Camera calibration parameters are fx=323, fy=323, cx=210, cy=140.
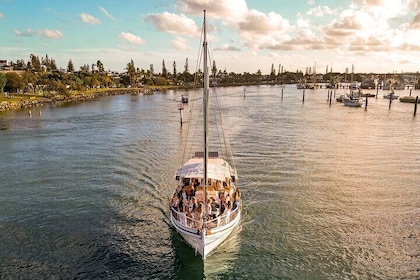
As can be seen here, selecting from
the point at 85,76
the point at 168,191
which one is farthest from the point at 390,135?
the point at 85,76

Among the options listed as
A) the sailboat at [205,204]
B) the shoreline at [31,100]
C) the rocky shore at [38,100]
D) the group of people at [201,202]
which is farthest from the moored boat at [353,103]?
the rocky shore at [38,100]

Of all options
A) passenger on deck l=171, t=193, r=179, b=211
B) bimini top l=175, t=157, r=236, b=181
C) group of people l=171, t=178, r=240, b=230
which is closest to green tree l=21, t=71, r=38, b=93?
bimini top l=175, t=157, r=236, b=181

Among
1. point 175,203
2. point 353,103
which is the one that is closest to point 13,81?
point 353,103

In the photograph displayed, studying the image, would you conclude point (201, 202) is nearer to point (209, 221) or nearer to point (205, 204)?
point (205, 204)

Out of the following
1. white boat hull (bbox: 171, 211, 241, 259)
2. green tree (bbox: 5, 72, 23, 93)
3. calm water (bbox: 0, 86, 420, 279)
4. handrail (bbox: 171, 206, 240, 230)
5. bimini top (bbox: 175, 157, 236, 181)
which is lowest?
calm water (bbox: 0, 86, 420, 279)

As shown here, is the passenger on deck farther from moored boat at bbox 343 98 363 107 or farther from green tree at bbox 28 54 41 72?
green tree at bbox 28 54 41 72

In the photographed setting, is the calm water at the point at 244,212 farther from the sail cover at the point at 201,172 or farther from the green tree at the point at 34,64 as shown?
the green tree at the point at 34,64
